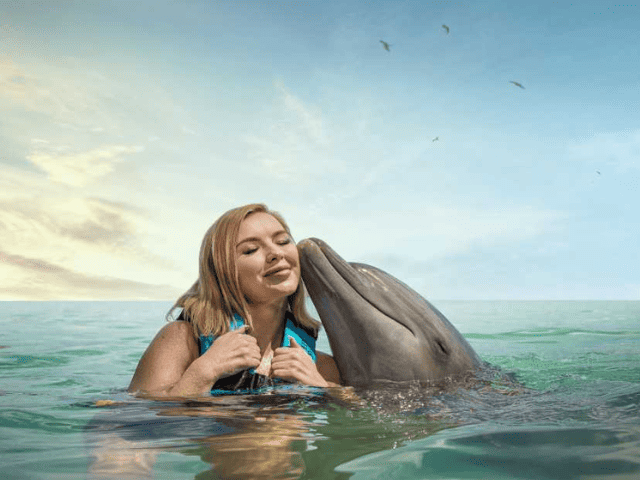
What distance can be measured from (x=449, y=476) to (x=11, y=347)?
11602 mm

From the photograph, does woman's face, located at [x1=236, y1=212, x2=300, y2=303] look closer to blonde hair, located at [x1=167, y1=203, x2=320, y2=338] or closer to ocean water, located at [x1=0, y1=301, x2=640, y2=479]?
blonde hair, located at [x1=167, y1=203, x2=320, y2=338]

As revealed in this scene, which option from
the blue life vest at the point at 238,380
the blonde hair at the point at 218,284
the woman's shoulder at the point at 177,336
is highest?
the blonde hair at the point at 218,284

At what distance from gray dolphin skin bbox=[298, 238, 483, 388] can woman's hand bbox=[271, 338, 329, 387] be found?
43cm

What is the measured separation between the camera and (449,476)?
295cm

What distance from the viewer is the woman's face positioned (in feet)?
15.7

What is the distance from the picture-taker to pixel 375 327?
4.71 metres

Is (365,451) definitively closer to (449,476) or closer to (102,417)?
(449,476)

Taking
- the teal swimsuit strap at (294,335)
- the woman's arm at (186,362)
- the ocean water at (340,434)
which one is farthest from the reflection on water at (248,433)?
the teal swimsuit strap at (294,335)

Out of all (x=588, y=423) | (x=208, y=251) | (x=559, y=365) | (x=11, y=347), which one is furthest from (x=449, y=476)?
(x=11, y=347)

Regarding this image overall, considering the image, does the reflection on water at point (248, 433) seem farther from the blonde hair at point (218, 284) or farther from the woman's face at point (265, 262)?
the woman's face at point (265, 262)

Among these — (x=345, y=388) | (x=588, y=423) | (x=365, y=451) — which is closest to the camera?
(x=365, y=451)

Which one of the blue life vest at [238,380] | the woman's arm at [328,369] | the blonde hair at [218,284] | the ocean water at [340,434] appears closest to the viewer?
the ocean water at [340,434]

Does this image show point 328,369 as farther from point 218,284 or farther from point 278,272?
point 218,284

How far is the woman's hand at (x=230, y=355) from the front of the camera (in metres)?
4.33
